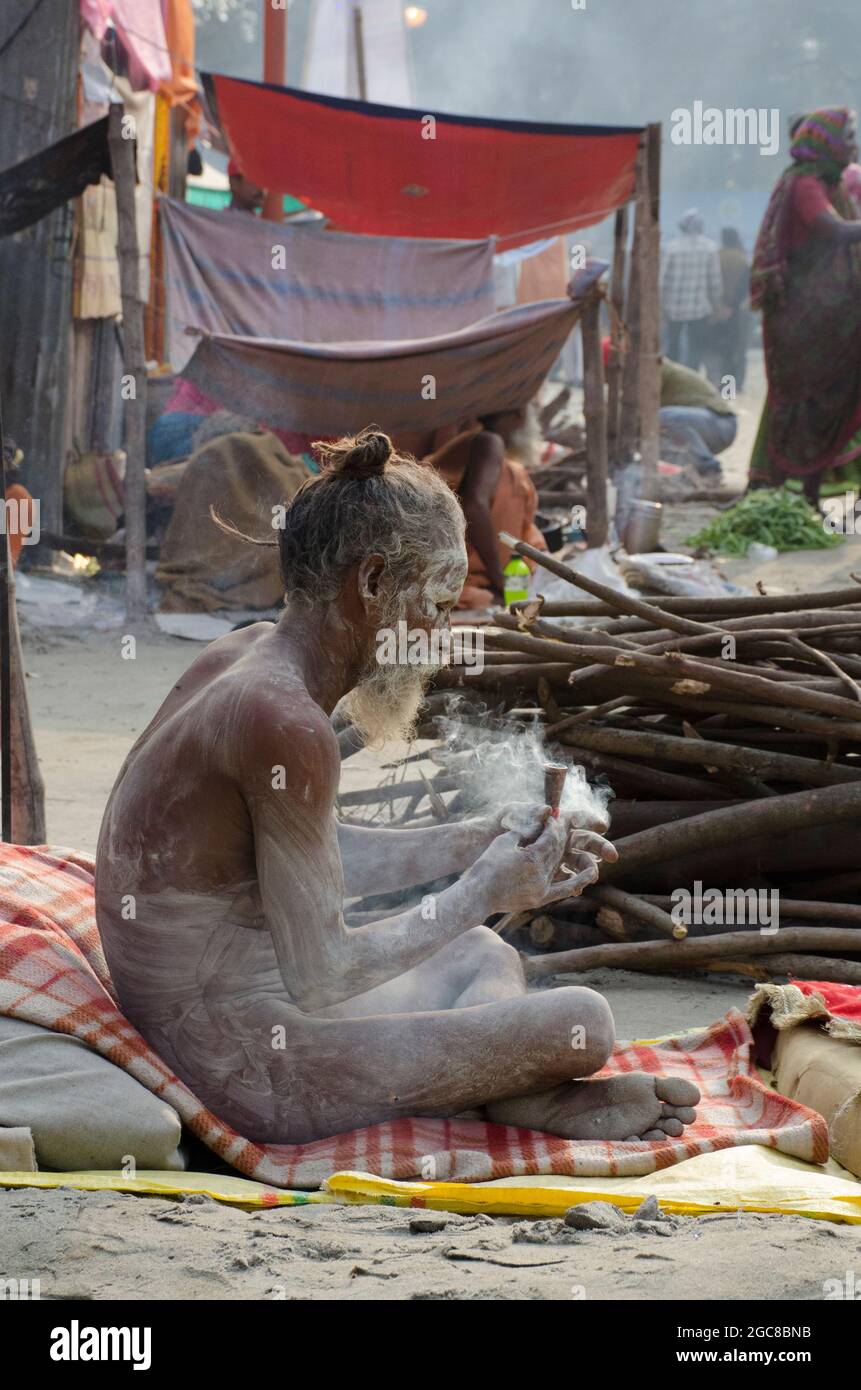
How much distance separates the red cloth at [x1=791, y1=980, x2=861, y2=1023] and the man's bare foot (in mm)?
614

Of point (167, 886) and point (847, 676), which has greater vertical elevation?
point (847, 676)

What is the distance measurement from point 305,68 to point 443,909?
52.5ft

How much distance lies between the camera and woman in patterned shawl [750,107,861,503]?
11461 mm

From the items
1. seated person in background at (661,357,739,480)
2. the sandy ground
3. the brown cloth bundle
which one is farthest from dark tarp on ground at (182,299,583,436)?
seated person in background at (661,357,739,480)

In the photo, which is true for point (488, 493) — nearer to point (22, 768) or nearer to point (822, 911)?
point (22, 768)

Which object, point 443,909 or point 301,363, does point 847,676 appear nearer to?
point 443,909

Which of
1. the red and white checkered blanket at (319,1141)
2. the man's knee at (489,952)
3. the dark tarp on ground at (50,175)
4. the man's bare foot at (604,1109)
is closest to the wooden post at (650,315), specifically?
the dark tarp on ground at (50,175)

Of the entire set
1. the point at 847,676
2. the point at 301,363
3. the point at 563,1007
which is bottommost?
the point at 563,1007

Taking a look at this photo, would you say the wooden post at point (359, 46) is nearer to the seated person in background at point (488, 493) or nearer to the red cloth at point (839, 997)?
the seated person in background at point (488, 493)

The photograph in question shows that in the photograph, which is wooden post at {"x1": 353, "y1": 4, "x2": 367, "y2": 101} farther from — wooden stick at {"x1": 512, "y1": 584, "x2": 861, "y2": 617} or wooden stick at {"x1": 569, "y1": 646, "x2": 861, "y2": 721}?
wooden stick at {"x1": 569, "y1": 646, "x2": 861, "y2": 721}

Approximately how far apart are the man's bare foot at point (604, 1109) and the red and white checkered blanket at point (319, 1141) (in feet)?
0.10

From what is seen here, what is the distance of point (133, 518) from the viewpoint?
942 cm

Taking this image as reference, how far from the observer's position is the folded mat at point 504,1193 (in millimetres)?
2613
